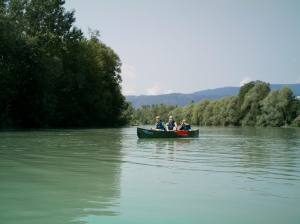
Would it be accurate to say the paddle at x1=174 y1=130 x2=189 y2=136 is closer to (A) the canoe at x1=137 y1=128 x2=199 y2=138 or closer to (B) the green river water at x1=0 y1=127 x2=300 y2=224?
(A) the canoe at x1=137 y1=128 x2=199 y2=138

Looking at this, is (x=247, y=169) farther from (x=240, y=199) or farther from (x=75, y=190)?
(x=75, y=190)

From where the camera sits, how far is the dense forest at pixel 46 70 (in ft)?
112

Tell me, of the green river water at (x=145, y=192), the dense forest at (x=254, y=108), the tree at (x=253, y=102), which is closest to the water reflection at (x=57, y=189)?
the green river water at (x=145, y=192)

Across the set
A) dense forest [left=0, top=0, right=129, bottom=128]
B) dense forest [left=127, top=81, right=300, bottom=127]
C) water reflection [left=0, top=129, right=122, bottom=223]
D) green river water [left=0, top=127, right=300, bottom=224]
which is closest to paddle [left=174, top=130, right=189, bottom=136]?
green river water [left=0, top=127, right=300, bottom=224]

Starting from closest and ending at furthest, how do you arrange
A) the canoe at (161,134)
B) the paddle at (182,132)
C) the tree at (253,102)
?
1. the canoe at (161,134)
2. the paddle at (182,132)
3. the tree at (253,102)

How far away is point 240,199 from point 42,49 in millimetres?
34068

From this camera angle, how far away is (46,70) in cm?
3731

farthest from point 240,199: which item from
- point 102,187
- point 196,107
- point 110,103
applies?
point 196,107

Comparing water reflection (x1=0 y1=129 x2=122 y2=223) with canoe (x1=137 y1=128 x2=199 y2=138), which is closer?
water reflection (x1=0 y1=129 x2=122 y2=223)

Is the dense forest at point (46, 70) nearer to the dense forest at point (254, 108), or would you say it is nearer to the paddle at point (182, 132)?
the paddle at point (182, 132)

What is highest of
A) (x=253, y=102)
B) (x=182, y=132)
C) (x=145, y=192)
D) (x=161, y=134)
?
(x=253, y=102)

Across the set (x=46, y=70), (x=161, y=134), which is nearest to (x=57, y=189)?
(x=161, y=134)

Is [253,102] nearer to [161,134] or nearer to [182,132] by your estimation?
[182,132]

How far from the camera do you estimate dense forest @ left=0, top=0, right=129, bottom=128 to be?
34.2m
